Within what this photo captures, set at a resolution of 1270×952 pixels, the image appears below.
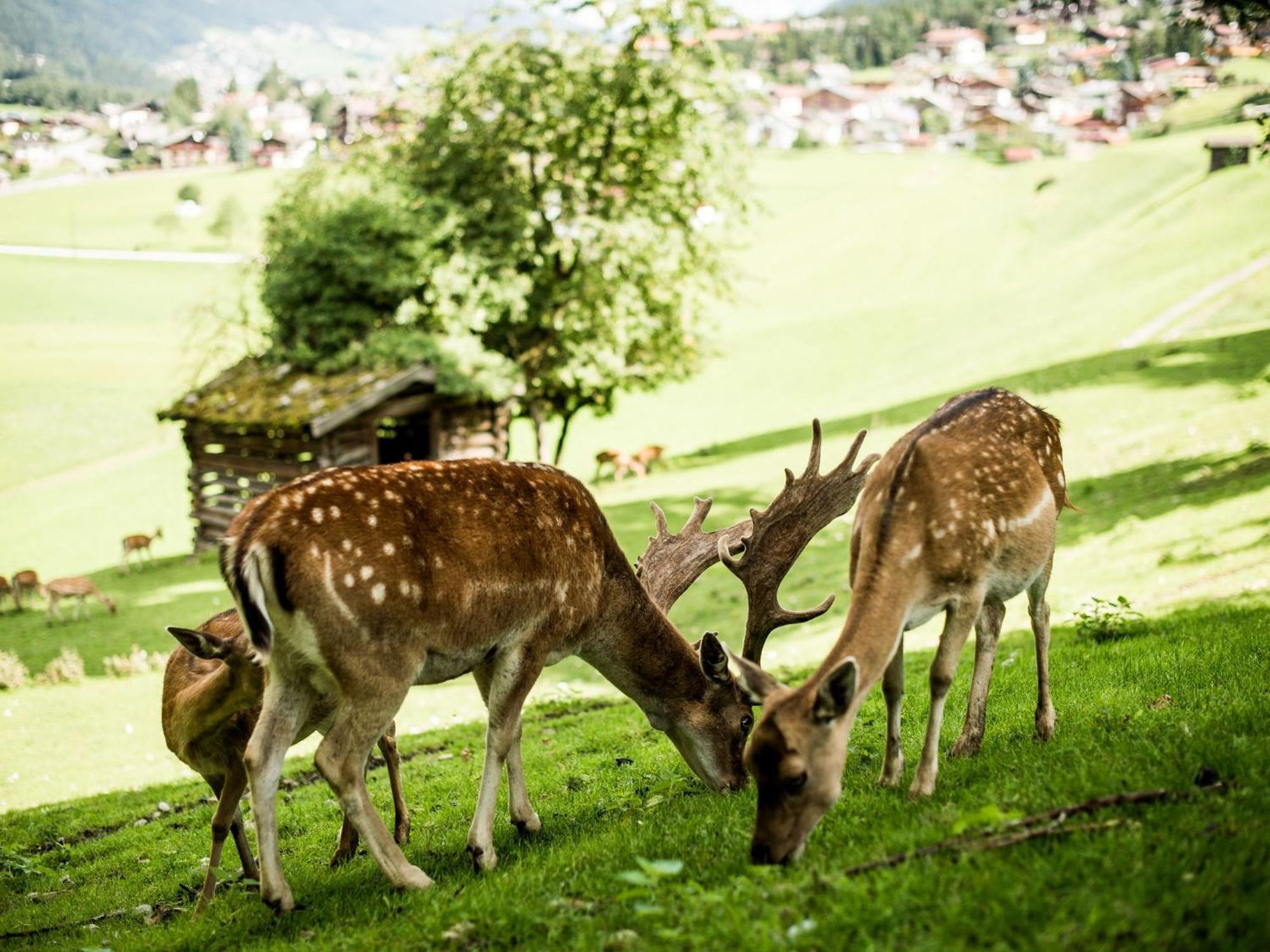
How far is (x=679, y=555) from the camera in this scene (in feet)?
25.8

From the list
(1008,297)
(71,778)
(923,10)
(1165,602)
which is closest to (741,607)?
(1165,602)

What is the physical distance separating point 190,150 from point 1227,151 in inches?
1860

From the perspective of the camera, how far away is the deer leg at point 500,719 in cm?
608

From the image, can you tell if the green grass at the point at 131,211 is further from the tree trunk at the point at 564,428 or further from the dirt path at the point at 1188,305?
the dirt path at the point at 1188,305

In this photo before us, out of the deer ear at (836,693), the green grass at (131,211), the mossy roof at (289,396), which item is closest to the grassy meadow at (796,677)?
the deer ear at (836,693)

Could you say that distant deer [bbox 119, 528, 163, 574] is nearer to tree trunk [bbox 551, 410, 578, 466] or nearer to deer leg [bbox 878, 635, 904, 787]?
tree trunk [bbox 551, 410, 578, 466]

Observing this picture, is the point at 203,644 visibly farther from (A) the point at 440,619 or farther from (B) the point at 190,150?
(B) the point at 190,150

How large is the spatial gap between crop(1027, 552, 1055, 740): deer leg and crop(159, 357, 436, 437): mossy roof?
18.2 metres

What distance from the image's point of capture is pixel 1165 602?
11016 mm

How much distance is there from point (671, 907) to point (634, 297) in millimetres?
23708

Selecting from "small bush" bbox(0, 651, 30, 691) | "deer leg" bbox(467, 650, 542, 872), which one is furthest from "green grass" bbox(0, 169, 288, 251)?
"deer leg" bbox(467, 650, 542, 872)

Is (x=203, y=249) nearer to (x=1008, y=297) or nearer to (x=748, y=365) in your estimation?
(x=748, y=365)

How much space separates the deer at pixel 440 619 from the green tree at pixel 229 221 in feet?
166

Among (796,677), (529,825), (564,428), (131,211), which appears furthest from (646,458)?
(131,211)
